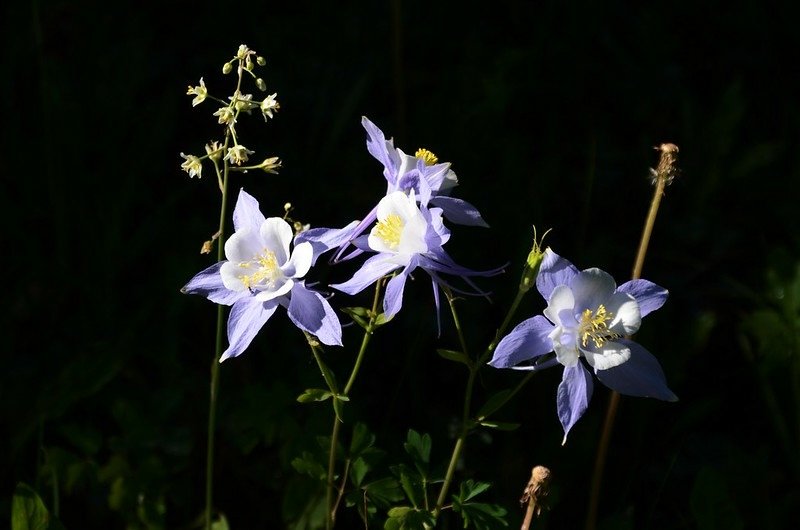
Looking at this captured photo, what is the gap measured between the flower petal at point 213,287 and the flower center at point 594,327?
491 mm

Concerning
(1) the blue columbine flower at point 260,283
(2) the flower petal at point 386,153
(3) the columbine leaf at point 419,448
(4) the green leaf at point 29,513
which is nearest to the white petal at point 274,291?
(1) the blue columbine flower at point 260,283

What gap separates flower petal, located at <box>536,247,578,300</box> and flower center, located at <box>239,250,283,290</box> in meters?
0.38

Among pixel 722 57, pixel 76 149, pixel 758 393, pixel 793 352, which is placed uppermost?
pixel 722 57

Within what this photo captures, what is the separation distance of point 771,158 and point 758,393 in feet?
2.71

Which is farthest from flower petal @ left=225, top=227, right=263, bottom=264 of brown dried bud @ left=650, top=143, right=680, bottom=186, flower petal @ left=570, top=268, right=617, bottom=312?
brown dried bud @ left=650, top=143, right=680, bottom=186

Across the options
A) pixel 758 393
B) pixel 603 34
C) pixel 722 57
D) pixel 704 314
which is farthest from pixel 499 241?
pixel 722 57

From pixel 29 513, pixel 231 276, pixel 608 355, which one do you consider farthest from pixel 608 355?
pixel 29 513

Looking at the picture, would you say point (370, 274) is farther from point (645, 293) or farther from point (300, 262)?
point (645, 293)

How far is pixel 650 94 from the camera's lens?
3.38m

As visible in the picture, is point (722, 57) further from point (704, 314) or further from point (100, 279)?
point (100, 279)

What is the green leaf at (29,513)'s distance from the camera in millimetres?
1745

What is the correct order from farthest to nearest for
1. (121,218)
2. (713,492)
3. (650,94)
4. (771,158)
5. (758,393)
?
(650,94)
(771,158)
(121,218)
(758,393)
(713,492)

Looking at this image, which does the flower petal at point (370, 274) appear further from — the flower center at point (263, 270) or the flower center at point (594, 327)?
the flower center at point (594, 327)

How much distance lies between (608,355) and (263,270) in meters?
0.51
